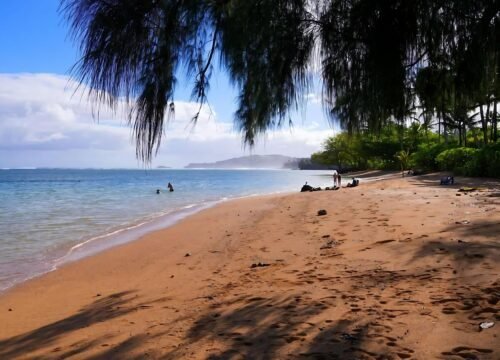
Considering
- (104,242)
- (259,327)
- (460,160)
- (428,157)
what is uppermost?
(428,157)

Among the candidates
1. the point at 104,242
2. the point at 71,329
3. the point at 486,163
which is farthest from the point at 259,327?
the point at 486,163

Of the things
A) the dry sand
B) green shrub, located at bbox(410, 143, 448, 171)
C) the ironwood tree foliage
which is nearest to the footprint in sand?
the dry sand

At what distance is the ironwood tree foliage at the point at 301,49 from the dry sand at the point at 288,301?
157 cm

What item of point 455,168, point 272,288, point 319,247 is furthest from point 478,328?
point 455,168

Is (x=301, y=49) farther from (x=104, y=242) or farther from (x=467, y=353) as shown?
(x=104, y=242)

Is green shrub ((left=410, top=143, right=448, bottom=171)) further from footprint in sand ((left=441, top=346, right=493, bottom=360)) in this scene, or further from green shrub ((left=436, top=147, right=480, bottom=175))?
footprint in sand ((left=441, top=346, right=493, bottom=360))

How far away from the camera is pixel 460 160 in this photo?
25.5m

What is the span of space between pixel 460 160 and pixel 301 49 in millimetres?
25840

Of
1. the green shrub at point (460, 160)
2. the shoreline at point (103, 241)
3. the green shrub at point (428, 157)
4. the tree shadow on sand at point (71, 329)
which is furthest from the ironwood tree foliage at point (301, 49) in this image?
the green shrub at point (428, 157)

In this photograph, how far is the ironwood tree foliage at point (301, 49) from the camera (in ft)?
7.60

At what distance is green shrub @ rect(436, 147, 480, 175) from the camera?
73.1 feet

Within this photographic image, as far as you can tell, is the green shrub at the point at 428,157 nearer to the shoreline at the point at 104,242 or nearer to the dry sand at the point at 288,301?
the shoreline at the point at 104,242

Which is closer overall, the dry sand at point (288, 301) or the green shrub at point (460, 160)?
the dry sand at point (288, 301)

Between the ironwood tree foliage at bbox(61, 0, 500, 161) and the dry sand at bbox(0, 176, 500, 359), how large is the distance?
61.8 inches
